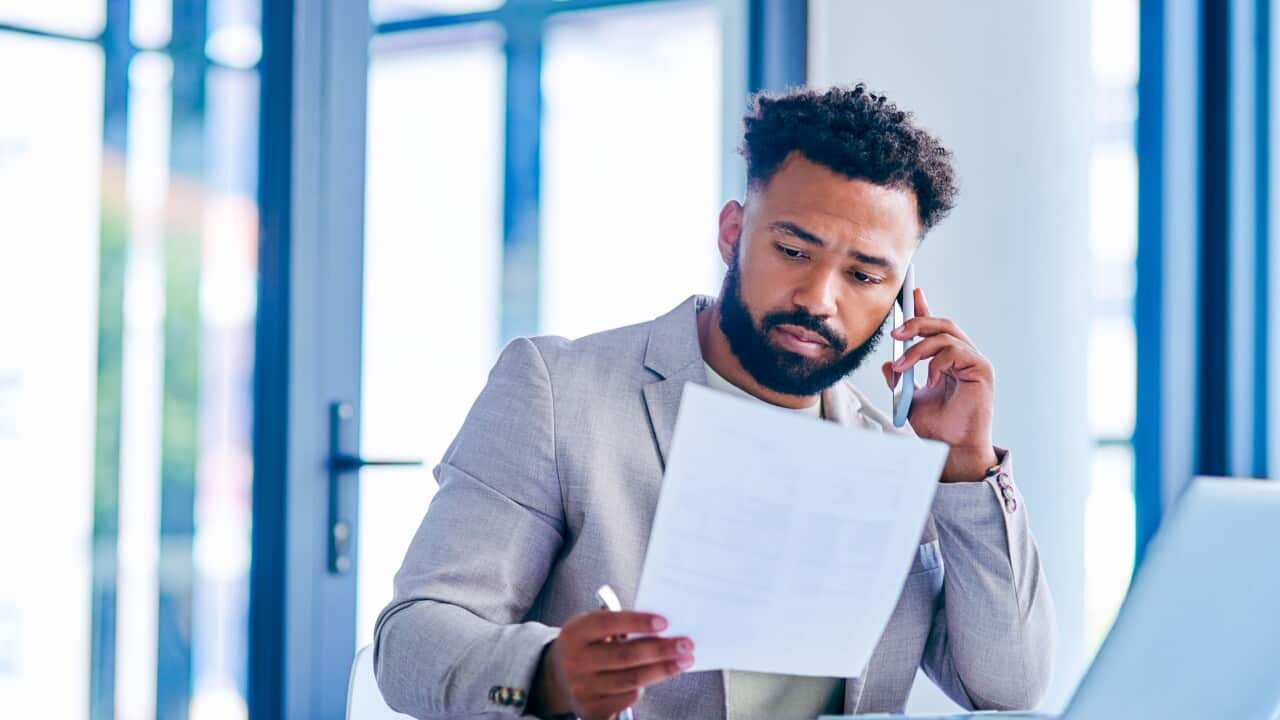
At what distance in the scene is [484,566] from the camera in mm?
1253

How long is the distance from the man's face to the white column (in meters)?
0.94

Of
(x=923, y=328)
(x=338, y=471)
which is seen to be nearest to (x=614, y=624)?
(x=923, y=328)

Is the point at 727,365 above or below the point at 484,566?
above

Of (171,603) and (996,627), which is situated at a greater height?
(996,627)

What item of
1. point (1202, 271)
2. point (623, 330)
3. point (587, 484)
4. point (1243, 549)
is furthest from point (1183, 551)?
point (1202, 271)

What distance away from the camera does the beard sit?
1415mm

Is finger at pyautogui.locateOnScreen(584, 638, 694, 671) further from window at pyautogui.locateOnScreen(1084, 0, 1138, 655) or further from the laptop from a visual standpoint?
window at pyautogui.locateOnScreen(1084, 0, 1138, 655)

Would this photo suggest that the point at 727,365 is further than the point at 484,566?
Yes

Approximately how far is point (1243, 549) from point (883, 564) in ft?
0.91

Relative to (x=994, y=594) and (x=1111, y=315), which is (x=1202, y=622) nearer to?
(x=994, y=594)

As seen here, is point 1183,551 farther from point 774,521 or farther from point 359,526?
point 359,526

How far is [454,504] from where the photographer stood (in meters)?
1.29

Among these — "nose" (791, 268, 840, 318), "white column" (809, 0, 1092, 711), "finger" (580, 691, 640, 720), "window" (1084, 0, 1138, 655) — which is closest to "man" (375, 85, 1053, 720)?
"nose" (791, 268, 840, 318)

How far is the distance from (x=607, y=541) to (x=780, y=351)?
1.03ft
